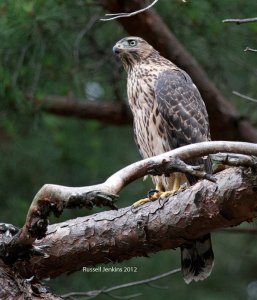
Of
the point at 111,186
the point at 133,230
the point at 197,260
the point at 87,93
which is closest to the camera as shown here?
the point at 111,186

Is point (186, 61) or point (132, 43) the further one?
point (186, 61)

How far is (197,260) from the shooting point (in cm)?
474

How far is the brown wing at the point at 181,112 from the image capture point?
5242mm

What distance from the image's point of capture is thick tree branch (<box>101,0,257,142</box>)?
18.7 feet

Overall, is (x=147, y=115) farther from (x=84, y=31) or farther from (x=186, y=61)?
(x=84, y=31)

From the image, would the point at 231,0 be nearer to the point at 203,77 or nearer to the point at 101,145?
the point at 203,77

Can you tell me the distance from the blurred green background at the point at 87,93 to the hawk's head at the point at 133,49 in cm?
34

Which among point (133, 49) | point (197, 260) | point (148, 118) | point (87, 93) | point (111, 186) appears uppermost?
point (111, 186)

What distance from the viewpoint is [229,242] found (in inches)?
348

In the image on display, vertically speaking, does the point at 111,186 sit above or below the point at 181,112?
above

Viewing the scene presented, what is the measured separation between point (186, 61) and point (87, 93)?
1.41 m

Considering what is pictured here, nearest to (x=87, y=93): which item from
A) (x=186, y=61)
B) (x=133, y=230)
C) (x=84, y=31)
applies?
(x=84, y=31)

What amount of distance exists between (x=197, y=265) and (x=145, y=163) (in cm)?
170

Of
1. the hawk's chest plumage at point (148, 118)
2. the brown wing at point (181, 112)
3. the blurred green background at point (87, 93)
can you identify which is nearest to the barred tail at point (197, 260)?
the hawk's chest plumage at point (148, 118)
